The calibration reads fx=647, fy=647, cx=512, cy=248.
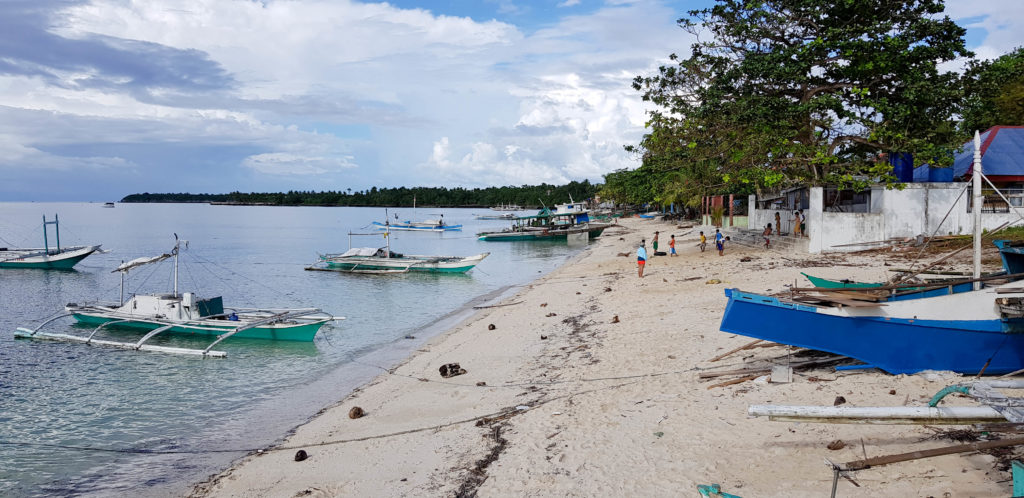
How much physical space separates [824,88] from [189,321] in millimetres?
24121

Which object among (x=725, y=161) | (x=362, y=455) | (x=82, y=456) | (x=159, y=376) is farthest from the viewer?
(x=725, y=161)

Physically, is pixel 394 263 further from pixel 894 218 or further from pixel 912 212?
pixel 912 212

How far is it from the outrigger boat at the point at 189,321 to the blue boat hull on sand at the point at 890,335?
13846mm

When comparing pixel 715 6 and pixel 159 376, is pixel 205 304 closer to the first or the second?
pixel 159 376

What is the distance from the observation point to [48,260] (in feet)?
144

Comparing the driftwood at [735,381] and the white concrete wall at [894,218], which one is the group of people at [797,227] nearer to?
the white concrete wall at [894,218]

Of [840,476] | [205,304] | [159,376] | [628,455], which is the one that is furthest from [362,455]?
[205,304]

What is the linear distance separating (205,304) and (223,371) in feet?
16.1

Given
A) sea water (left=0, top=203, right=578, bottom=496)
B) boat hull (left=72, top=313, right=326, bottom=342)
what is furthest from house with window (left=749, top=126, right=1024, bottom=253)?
boat hull (left=72, top=313, right=326, bottom=342)

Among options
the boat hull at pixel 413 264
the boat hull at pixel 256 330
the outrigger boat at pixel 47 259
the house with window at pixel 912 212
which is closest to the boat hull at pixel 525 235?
the boat hull at pixel 413 264

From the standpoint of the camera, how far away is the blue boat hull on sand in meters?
8.65

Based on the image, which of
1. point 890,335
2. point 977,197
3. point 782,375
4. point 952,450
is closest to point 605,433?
point 782,375

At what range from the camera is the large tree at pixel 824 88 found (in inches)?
918

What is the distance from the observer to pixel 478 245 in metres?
65.8
